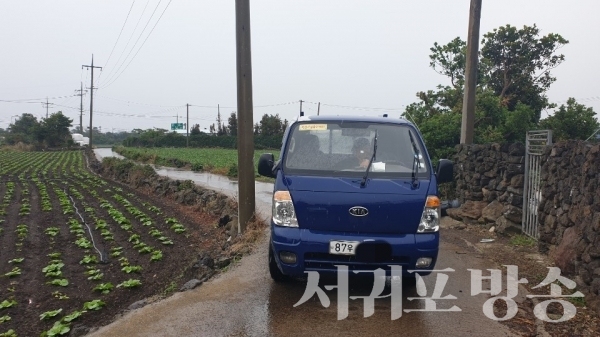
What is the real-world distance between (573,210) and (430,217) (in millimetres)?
2830

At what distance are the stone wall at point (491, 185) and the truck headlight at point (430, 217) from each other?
16.5 ft

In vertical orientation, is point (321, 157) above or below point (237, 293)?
above

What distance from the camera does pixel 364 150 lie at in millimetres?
6352

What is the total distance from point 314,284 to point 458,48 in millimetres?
21139

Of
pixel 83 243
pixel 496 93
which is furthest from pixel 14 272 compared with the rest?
pixel 496 93

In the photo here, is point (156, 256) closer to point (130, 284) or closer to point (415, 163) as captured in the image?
point (130, 284)

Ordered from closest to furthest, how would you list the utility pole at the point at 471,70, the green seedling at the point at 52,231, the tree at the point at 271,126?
the utility pole at the point at 471,70 → the green seedling at the point at 52,231 → the tree at the point at 271,126

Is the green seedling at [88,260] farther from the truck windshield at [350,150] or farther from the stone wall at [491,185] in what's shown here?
the stone wall at [491,185]

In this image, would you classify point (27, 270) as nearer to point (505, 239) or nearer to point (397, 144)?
point (397, 144)

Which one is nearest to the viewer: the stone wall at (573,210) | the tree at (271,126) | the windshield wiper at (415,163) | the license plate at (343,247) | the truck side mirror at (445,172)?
the license plate at (343,247)

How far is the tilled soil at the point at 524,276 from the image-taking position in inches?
213

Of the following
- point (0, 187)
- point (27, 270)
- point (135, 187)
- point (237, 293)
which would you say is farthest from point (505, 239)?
point (0, 187)

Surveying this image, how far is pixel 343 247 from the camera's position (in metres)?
5.55

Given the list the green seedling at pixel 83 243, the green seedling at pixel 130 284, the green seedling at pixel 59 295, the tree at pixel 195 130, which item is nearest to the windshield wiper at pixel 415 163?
the green seedling at pixel 130 284
